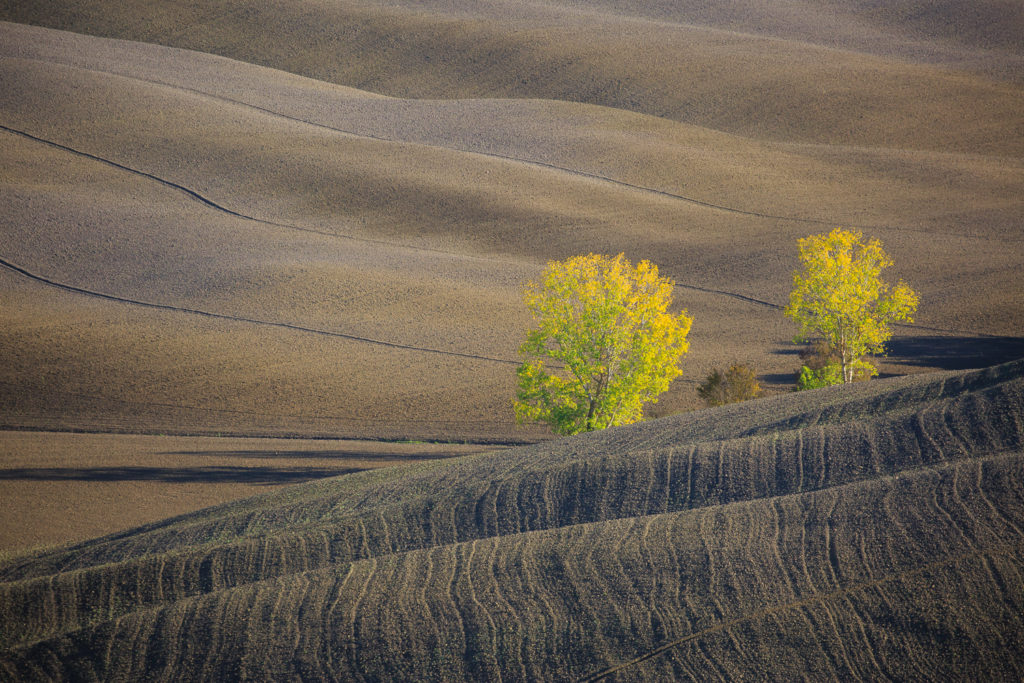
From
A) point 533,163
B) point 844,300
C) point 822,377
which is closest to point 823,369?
point 822,377

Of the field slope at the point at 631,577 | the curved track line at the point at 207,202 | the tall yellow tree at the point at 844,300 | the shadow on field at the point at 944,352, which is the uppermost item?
the curved track line at the point at 207,202

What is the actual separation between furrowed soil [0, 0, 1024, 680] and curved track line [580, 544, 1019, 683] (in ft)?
0.11

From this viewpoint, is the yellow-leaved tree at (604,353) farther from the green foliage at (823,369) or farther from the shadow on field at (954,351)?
the shadow on field at (954,351)

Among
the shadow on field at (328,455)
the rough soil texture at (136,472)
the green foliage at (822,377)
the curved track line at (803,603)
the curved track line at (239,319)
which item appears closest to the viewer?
the curved track line at (803,603)

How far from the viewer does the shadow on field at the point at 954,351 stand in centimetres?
3738

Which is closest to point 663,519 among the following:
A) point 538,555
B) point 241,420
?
point 538,555

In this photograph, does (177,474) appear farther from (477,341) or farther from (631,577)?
(477,341)

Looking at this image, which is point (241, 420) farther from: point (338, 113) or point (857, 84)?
point (857, 84)

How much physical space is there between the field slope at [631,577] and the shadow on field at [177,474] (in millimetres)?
10695

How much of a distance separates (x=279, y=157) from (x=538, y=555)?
6008cm

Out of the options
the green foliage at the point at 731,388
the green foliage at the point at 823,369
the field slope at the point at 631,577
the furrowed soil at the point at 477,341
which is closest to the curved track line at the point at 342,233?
the furrowed soil at the point at 477,341

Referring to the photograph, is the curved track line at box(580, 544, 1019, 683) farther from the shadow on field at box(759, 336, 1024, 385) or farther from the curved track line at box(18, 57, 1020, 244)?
the curved track line at box(18, 57, 1020, 244)

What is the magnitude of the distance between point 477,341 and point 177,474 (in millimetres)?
19023

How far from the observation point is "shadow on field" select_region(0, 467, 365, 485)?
2378 centimetres
